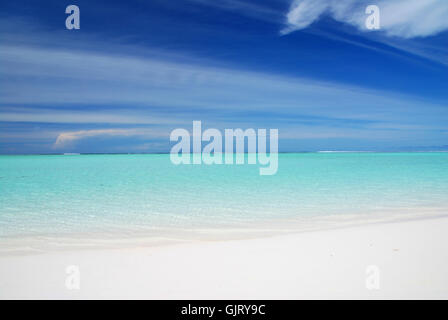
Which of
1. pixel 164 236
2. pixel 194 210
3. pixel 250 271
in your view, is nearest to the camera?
pixel 250 271

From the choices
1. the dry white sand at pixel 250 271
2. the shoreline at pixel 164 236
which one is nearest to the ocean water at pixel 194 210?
the shoreline at pixel 164 236

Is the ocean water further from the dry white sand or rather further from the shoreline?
the dry white sand

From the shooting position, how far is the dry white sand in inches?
130

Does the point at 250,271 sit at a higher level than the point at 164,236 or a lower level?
lower

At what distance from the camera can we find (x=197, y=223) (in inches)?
278

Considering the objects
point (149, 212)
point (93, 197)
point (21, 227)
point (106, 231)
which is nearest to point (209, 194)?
point (149, 212)

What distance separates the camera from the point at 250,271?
3.84 meters

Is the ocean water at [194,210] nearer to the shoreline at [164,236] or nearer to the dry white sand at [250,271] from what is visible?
the shoreline at [164,236]

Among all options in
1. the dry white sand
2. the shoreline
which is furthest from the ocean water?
the dry white sand

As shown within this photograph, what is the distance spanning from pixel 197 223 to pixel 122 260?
2927mm

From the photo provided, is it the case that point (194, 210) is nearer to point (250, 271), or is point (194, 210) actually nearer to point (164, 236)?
point (164, 236)

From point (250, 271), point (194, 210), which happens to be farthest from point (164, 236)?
point (250, 271)
